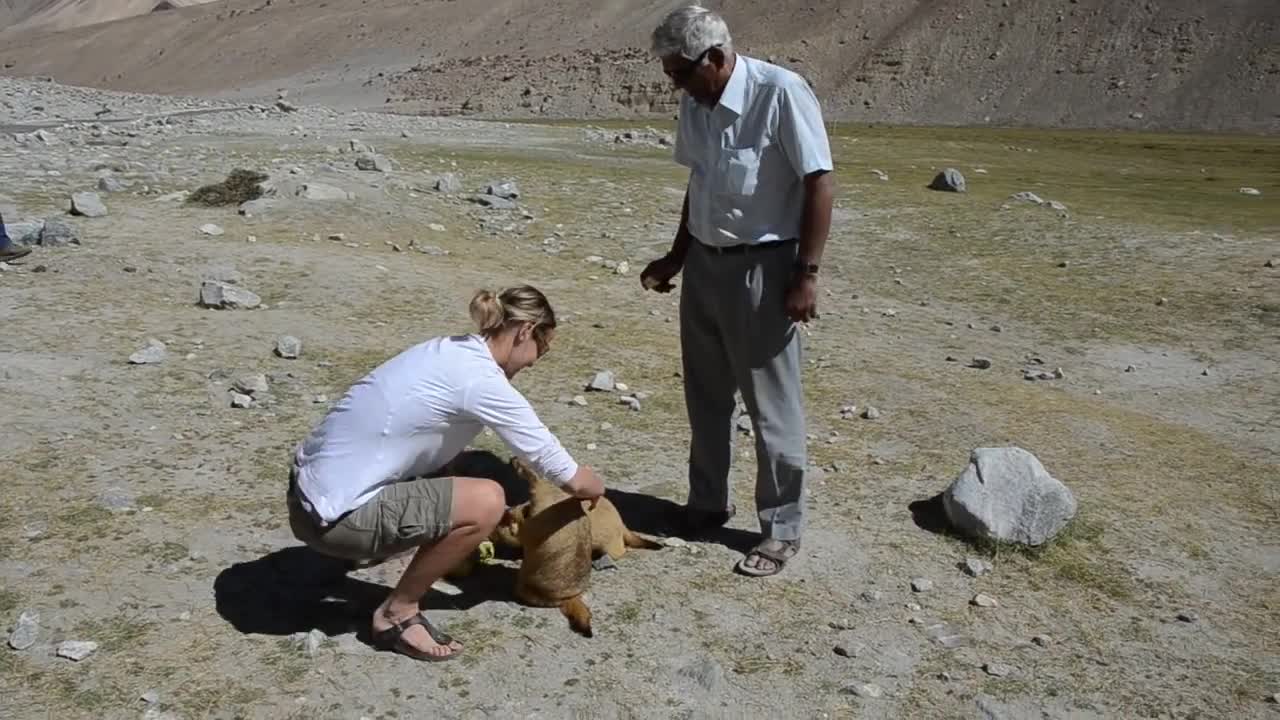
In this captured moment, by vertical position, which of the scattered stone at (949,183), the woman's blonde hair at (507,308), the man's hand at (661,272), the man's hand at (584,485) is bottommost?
the scattered stone at (949,183)

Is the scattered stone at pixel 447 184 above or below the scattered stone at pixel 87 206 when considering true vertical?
below

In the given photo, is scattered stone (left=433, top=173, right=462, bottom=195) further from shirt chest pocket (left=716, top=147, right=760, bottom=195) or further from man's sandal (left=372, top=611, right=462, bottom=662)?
man's sandal (left=372, top=611, right=462, bottom=662)

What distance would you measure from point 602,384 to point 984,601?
3.20 metres

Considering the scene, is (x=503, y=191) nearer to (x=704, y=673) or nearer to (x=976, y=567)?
(x=976, y=567)

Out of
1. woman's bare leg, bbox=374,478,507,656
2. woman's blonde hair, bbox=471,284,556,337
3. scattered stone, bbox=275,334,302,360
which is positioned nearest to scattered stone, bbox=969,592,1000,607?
woman's bare leg, bbox=374,478,507,656

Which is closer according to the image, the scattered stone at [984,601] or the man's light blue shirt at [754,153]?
the man's light blue shirt at [754,153]

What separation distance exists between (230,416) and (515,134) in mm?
23086

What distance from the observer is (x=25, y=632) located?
14.1 feet

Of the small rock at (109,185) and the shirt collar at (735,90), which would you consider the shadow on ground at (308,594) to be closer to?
the shirt collar at (735,90)

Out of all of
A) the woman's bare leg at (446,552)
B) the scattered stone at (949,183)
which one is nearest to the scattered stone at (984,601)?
the woman's bare leg at (446,552)

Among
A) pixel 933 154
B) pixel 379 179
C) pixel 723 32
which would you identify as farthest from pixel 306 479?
pixel 933 154

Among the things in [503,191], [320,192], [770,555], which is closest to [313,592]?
[770,555]

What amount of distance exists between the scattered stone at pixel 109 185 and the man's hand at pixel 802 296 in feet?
34.4

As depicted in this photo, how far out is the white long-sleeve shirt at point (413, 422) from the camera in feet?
13.3
